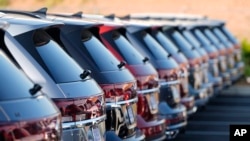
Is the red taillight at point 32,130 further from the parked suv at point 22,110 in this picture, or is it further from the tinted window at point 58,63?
the tinted window at point 58,63

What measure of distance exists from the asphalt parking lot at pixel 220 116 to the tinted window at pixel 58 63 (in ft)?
25.3

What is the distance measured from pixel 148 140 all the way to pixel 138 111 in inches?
18.3

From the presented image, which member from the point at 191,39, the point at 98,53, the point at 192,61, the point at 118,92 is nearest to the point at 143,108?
the point at 118,92

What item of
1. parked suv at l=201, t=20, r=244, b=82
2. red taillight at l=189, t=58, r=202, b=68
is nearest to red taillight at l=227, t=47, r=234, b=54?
parked suv at l=201, t=20, r=244, b=82

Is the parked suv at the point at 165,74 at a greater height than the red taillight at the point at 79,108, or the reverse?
the parked suv at the point at 165,74

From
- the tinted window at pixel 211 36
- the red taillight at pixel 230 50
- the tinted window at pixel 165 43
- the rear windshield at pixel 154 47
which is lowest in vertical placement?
the rear windshield at pixel 154 47

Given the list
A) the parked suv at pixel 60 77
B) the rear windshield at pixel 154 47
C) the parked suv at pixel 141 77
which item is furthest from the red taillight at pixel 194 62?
the parked suv at pixel 60 77

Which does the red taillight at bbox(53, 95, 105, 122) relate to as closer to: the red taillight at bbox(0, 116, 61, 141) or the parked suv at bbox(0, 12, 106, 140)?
the parked suv at bbox(0, 12, 106, 140)

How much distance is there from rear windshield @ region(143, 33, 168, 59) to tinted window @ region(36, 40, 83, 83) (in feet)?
19.4

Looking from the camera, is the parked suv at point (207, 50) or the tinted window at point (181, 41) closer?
the tinted window at point (181, 41)

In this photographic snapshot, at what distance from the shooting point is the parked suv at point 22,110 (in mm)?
7031

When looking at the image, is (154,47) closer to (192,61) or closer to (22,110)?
(192,61)

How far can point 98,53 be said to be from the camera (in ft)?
34.7

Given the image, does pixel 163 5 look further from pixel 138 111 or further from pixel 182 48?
pixel 138 111
